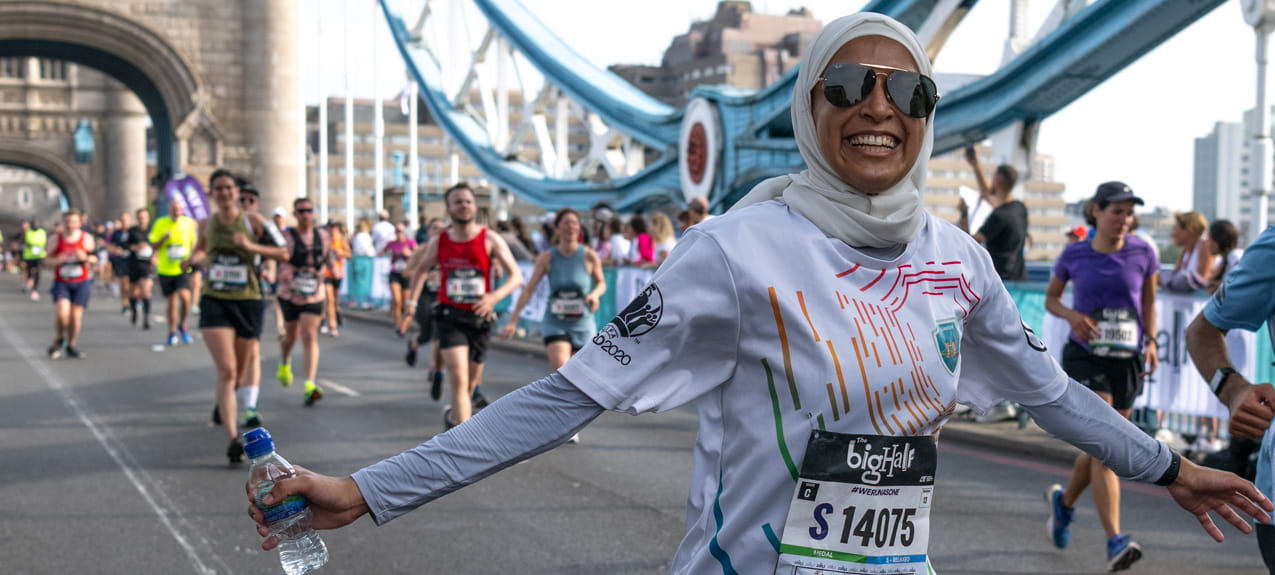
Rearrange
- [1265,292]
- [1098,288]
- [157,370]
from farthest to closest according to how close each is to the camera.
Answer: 1. [157,370]
2. [1098,288]
3. [1265,292]

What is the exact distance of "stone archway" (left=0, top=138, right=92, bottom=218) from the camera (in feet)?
252

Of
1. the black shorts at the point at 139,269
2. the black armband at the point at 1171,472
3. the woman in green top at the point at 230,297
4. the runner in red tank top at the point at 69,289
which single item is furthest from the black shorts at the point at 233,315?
the black shorts at the point at 139,269

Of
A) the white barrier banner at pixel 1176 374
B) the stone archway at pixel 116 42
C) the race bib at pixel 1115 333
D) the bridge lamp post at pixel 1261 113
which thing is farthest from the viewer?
the stone archway at pixel 116 42

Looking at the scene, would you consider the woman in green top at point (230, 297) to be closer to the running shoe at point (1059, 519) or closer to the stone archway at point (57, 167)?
the running shoe at point (1059, 519)

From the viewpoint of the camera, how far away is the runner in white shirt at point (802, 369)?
6.99ft

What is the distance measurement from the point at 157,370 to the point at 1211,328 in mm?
12144

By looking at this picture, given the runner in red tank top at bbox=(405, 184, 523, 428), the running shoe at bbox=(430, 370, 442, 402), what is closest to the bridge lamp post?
the runner in red tank top at bbox=(405, 184, 523, 428)

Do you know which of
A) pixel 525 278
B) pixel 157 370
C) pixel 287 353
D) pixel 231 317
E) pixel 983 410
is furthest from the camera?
pixel 525 278

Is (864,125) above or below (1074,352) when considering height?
above

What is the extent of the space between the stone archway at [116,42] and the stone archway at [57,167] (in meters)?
40.7

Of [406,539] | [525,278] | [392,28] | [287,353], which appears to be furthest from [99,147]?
[406,539]

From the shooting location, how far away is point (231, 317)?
856 cm

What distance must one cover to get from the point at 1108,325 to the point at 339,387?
25.4 ft

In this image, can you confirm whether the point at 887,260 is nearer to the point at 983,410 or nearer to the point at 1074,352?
the point at 983,410
